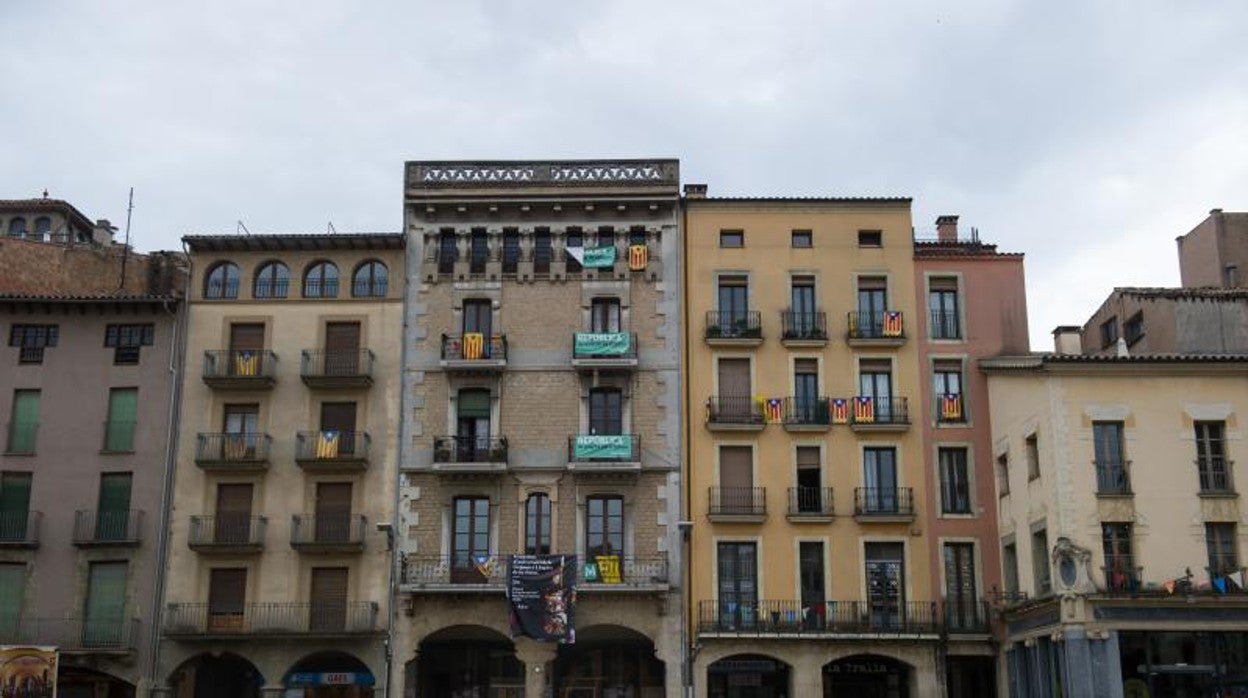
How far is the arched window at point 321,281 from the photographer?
45750 millimetres

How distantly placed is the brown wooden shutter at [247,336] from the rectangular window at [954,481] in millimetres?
22325

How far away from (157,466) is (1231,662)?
106 ft

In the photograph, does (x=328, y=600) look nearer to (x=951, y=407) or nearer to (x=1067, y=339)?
(x=951, y=407)

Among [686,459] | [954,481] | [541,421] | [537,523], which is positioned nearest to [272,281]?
[541,421]

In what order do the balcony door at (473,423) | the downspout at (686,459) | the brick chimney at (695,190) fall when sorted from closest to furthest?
the downspout at (686,459), the balcony door at (473,423), the brick chimney at (695,190)

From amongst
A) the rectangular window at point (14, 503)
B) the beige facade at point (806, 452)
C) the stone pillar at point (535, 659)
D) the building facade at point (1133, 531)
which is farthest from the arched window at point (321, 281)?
the building facade at point (1133, 531)

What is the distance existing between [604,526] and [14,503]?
1900 cm

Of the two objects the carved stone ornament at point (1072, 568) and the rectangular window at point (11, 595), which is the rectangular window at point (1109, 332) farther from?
the rectangular window at point (11, 595)

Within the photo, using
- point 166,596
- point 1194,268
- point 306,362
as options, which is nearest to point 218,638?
point 166,596

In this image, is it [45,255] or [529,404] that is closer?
[529,404]

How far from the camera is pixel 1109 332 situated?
49094 millimetres

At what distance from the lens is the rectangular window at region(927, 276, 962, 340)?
4481cm

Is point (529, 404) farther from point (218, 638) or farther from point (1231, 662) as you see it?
point (1231, 662)

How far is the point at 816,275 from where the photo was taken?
149 ft
